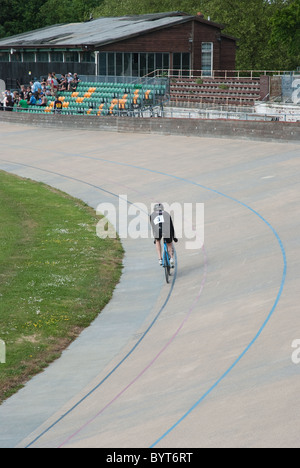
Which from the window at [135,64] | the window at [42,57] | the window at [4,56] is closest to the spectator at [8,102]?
the window at [135,64]

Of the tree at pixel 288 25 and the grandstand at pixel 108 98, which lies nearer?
the grandstand at pixel 108 98

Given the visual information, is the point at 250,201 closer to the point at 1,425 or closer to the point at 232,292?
the point at 232,292

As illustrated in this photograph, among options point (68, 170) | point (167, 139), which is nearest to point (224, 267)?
point (68, 170)

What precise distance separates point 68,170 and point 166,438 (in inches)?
830

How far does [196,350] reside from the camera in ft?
37.9

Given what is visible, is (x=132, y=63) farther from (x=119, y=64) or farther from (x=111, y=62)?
(x=111, y=62)

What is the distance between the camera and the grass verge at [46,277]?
12602mm

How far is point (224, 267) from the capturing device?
15891 mm

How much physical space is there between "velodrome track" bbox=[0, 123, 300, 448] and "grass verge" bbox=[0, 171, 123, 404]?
1.22ft

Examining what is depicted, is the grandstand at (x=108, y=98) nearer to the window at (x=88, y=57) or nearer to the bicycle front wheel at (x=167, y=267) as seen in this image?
the window at (x=88, y=57)

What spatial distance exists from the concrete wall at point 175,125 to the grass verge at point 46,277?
933 centimetres

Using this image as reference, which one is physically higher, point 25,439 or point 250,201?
point 250,201

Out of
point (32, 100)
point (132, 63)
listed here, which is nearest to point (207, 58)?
point (132, 63)

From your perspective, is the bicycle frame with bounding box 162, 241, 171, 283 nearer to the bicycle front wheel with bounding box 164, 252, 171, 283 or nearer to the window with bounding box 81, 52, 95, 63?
the bicycle front wheel with bounding box 164, 252, 171, 283
